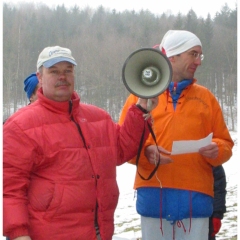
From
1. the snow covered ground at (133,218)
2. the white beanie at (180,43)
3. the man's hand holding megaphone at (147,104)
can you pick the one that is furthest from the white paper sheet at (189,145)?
the snow covered ground at (133,218)

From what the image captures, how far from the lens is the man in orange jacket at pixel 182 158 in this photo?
307 cm

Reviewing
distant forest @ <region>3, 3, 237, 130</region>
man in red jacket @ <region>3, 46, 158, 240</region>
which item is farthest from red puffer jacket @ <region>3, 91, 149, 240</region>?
distant forest @ <region>3, 3, 237, 130</region>

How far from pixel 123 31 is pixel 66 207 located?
126ft

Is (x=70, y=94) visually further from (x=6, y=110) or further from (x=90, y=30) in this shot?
(x=90, y=30)

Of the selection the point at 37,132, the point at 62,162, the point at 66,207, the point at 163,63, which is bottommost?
the point at 66,207

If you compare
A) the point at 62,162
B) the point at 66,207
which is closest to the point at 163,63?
the point at 62,162

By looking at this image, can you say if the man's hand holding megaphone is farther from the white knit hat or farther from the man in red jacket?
the white knit hat

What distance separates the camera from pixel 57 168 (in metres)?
2.54

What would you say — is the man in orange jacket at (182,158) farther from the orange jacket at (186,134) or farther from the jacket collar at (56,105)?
the jacket collar at (56,105)

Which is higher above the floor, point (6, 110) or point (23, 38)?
point (23, 38)

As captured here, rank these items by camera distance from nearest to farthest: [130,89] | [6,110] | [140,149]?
[130,89], [140,149], [6,110]

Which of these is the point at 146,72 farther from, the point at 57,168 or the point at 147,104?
the point at 57,168

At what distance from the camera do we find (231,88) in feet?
129

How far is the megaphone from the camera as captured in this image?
2736 millimetres
